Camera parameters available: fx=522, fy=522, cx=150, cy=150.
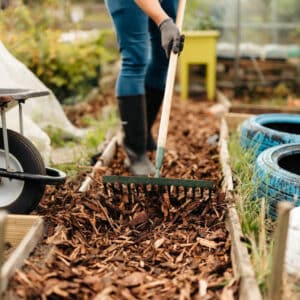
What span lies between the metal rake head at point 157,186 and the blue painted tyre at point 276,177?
230 mm

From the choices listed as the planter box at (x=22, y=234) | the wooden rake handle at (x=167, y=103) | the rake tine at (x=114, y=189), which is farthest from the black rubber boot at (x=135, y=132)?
the planter box at (x=22, y=234)

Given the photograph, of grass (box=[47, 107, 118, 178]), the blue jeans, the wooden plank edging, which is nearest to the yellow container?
grass (box=[47, 107, 118, 178])

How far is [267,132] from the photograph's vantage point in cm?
289

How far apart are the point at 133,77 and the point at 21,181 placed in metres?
0.91

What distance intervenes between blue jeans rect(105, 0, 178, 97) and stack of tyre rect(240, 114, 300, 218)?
2.28 feet

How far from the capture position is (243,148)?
308 centimetres

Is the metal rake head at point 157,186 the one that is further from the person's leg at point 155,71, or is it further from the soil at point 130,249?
the person's leg at point 155,71

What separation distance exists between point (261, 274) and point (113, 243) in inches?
25.6

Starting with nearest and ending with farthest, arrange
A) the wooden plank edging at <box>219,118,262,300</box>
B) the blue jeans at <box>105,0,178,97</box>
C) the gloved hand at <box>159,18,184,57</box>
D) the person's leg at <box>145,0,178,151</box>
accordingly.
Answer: the wooden plank edging at <box>219,118,262,300</box> < the gloved hand at <box>159,18,184,57</box> < the blue jeans at <box>105,0,178,97</box> < the person's leg at <box>145,0,178,151</box>

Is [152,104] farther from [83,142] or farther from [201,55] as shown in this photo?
[201,55]

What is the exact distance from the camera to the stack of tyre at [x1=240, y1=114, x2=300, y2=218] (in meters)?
2.19

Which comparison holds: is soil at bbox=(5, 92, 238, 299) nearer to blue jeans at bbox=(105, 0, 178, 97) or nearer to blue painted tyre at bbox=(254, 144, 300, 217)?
blue painted tyre at bbox=(254, 144, 300, 217)

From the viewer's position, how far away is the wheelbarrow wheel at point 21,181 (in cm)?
223

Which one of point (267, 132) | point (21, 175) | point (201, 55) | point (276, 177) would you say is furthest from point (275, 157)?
point (201, 55)
